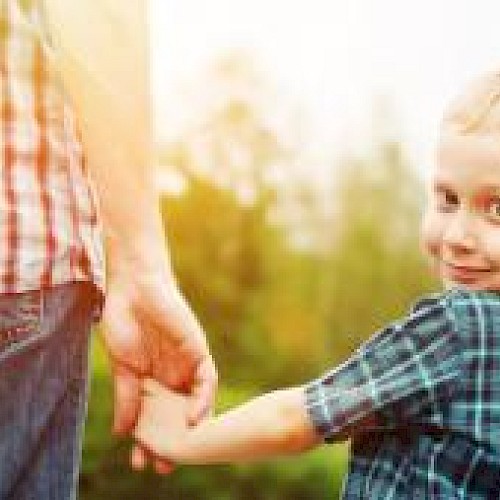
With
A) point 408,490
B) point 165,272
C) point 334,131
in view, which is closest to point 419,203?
point 334,131

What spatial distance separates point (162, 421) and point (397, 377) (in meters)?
0.32

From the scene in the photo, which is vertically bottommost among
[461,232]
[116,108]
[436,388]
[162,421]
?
[162,421]

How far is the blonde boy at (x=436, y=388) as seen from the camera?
1628 mm

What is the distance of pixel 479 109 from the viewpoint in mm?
1721

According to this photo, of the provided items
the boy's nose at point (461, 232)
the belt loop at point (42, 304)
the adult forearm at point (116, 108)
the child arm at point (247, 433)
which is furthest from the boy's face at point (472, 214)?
the belt loop at point (42, 304)

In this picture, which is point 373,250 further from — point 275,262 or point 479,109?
point 479,109

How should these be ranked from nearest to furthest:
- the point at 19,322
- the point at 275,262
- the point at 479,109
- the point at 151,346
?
the point at 19,322
the point at 479,109
the point at 151,346
the point at 275,262

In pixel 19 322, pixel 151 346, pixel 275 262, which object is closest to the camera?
pixel 19 322

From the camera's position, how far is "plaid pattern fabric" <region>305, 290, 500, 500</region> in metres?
1.62

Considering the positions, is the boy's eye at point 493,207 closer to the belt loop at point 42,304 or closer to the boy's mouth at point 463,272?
the boy's mouth at point 463,272

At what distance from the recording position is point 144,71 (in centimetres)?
182

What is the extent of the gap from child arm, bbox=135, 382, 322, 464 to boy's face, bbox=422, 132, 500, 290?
0.21 metres

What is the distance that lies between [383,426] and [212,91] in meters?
0.70

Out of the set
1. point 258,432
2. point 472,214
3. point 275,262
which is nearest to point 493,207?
point 472,214
